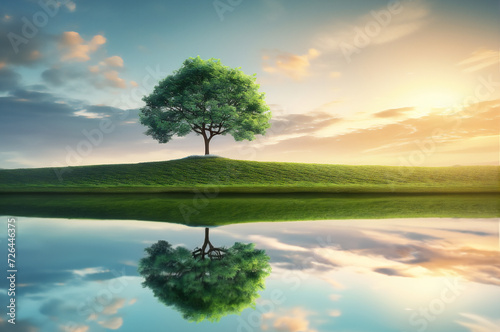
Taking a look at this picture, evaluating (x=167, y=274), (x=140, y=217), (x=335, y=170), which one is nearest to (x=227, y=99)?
(x=335, y=170)

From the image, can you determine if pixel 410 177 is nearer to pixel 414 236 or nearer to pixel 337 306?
pixel 414 236

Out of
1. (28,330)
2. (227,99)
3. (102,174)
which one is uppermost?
(227,99)

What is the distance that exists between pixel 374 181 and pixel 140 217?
36.3m

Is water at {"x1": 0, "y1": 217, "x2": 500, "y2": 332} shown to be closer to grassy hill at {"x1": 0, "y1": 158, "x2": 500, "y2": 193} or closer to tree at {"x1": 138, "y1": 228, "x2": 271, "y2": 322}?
tree at {"x1": 138, "y1": 228, "x2": 271, "y2": 322}

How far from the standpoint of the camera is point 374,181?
45031mm

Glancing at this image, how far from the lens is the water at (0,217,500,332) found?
17.3 ft

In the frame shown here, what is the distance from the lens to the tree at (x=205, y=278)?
5887 millimetres

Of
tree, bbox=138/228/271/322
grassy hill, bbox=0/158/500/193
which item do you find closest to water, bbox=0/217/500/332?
tree, bbox=138/228/271/322

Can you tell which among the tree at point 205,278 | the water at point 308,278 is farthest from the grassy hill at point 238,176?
the tree at point 205,278

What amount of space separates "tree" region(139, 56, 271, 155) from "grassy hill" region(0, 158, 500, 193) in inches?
214

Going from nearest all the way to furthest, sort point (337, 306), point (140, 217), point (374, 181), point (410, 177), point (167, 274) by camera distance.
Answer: point (337, 306)
point (167, 274)
point (140, 217)
point (374, 181)
point (410, 177)

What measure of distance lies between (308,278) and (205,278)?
89.9 inches

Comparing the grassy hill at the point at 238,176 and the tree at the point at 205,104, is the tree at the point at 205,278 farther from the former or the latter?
the tree at the point at 205,104

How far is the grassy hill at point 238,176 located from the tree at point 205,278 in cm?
2939
